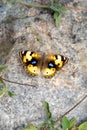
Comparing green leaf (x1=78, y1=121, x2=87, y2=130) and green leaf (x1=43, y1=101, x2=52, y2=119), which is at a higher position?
green leaf (x1=43, y1=101, x2=52, y2=119)

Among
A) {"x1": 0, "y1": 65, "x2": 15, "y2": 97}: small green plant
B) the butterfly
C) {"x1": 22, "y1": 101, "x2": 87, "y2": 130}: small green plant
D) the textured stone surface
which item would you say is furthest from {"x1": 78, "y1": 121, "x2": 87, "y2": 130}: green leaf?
{"x1": 0, "y1": 65, "x2": 15, "y2": 97}: small green plant

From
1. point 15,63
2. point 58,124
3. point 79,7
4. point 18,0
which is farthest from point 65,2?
point 58,124

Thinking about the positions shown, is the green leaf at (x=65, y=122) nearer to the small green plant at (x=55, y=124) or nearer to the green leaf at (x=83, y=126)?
the small green plant at (x=55, y=124)

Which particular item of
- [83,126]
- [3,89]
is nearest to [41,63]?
[3,89]

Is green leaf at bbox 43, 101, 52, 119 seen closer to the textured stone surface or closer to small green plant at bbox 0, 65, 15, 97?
the textured stone surface

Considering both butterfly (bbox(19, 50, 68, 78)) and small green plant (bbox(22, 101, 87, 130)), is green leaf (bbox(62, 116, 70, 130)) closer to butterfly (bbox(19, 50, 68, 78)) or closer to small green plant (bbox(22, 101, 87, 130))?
small green plant (bbox(22, 101, 87, 130))

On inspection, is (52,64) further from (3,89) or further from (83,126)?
(83,126)

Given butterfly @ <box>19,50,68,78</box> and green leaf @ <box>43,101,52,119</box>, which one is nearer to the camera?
green leaf @ <box>43,101,52,119</box>

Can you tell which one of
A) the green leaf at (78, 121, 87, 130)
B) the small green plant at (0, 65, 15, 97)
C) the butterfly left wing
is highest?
the butterfly left wing

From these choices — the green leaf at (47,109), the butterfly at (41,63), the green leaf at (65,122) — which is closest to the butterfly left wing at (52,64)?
the butterfly at (41,63)
